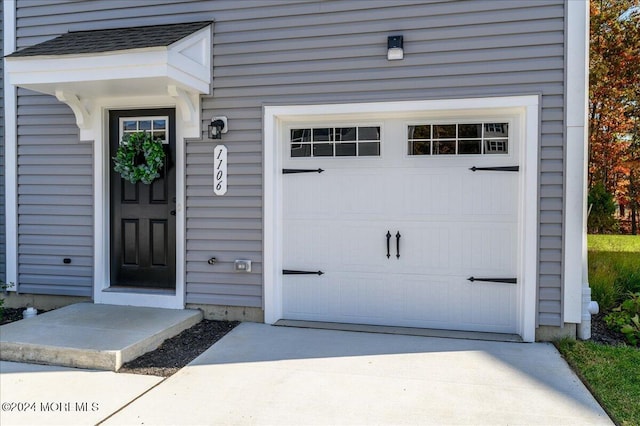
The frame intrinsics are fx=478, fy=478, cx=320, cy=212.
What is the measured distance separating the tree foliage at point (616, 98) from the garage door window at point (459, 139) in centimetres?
700

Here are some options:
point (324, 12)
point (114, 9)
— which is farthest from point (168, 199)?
point (324, 12)

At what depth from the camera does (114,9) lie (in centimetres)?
471

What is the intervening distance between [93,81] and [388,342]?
323 cm

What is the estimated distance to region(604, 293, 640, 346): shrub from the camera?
12.7 ft

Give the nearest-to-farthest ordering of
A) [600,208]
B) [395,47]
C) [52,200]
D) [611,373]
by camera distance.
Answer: [611,373] < [395,47] < [52,200] < [600,208]

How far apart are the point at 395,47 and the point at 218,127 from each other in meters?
1.72

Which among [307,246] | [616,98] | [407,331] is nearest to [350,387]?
[407,331]

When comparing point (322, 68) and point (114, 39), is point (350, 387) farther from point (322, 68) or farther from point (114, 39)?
point (114, 39)

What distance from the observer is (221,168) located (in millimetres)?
4422

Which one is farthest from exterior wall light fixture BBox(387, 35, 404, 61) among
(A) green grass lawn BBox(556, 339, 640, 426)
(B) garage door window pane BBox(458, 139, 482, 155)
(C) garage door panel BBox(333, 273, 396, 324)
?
(A) green grass lawn BBox(556, 339, 640, 426)

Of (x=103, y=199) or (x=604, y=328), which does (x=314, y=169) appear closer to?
(x=103, y=199)

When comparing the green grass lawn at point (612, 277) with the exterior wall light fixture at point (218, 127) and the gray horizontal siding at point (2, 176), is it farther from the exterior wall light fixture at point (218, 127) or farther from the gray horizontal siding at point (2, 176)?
the gray horizontal siding at point (2, 176)

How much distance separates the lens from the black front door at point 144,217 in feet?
15.3

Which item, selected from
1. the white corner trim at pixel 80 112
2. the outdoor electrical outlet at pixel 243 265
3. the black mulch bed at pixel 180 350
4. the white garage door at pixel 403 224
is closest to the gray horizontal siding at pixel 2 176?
the white corner trim at pixel 80 112
